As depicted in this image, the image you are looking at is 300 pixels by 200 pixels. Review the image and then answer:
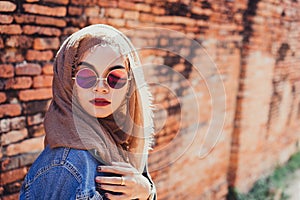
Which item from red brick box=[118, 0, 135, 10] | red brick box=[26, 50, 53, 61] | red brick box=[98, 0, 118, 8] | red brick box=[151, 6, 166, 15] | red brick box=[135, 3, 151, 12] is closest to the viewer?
red brick box=[26, 50, 53, 61]

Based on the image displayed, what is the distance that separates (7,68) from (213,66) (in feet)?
8.93

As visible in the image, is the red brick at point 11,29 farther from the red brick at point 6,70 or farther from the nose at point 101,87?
the nose at point 101,87

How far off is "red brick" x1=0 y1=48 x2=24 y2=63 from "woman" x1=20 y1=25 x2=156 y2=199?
38.1 inches

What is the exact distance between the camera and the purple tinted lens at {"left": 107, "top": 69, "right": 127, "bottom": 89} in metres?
1.52

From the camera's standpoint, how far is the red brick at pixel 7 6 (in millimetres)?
2314

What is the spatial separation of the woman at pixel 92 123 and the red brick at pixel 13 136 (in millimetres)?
1035

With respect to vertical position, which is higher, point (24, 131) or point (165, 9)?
point (165, 9)

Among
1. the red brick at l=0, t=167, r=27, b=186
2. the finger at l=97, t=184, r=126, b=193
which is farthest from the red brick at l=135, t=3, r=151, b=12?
the finger at l=97, t=184, r=126, b=193

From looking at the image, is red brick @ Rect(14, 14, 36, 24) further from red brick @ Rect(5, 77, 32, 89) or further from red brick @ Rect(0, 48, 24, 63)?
A: red brick @ Rect(5, 77, 32, 89)

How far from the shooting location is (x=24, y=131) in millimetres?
2562

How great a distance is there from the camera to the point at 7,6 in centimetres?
234

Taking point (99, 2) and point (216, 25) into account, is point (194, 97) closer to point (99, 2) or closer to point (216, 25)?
point (216, 25)

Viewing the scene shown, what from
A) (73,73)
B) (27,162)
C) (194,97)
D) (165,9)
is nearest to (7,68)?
(27,162)

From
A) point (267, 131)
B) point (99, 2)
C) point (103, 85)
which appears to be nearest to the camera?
point (103, 85)
